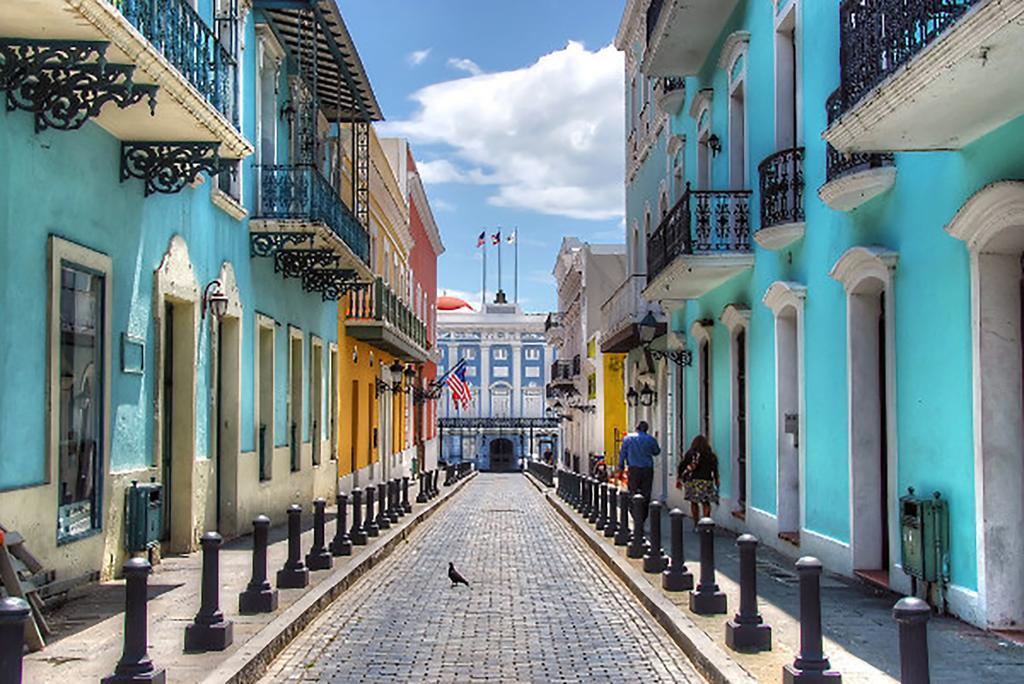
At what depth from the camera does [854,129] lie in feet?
28.5

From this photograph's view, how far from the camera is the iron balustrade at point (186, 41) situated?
9.65 metres

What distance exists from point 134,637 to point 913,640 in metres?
3.88

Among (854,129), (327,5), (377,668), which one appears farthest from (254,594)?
(327,5)

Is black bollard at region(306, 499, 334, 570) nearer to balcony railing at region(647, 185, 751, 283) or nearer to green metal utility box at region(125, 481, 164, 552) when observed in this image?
green metal utility box at region(125, 481, 164, 552)

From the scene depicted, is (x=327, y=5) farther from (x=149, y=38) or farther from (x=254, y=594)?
(x=254, y=594)

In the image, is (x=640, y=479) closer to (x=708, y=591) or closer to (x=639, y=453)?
(x=639, y=453)

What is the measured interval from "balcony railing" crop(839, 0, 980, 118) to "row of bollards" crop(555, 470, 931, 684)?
10.9ft

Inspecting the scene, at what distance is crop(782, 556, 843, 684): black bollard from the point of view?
6492 mm

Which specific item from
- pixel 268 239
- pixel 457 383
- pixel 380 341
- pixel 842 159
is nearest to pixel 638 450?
pixel 268 239

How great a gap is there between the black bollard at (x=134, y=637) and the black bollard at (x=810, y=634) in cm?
343

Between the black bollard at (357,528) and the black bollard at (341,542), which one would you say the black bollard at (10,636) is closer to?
the black bollard at (341,542)

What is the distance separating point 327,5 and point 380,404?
18.9m

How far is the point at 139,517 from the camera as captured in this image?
1142 centimetres

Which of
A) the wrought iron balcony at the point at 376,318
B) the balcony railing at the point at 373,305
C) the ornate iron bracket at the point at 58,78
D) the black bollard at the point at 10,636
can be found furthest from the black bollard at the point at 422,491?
the black bollard at the point at 10,636
